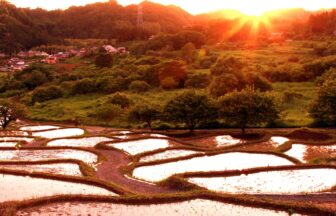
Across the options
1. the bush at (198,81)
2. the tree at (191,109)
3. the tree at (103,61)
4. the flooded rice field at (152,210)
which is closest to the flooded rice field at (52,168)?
the flooded rice field at (152,210)

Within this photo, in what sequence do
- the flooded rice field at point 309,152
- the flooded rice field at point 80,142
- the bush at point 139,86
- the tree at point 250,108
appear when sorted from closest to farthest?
the flooded rice field at point 309,152 → the flooded rice field at point 80,142 → the tree at point 250,108 → the bush at point 139,86

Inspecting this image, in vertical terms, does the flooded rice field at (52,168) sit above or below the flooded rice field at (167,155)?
above

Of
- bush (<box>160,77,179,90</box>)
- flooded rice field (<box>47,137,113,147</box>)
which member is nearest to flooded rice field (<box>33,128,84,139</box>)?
flooded rice field (<box>47,137,113,147</box>)

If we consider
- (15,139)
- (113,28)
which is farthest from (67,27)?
(15,139)

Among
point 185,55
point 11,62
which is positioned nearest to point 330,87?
point 185,55

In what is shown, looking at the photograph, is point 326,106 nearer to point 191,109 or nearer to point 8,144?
point 191,109

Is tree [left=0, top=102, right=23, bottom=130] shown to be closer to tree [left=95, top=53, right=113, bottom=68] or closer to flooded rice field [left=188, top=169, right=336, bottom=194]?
flooded rice field [left=188, top=169, right=336, bottom=194]

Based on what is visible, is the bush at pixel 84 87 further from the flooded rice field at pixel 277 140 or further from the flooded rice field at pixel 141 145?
the flooded rice field at pixel 277 140
